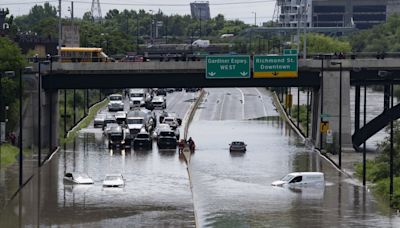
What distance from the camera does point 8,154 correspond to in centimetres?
5119

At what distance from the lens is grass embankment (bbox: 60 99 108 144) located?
3181 inches

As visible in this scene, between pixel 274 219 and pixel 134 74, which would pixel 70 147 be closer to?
pixel 134 74

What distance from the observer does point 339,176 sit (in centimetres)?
6062

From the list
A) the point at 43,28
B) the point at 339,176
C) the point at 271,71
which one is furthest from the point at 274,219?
the point at 43,28

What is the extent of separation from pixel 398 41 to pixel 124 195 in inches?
5756

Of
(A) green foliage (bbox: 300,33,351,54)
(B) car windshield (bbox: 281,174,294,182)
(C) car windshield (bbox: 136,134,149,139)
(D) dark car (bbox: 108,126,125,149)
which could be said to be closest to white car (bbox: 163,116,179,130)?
(D) dark car (bbox: 108,126,125,149)

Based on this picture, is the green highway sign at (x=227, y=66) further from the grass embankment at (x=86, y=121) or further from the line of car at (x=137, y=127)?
the grass embankment at (x=86, y=121)

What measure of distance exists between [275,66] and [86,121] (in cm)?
2379

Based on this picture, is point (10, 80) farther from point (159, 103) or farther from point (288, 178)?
point (159, 103)

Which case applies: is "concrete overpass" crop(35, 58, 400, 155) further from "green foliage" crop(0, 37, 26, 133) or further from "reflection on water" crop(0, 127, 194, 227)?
"green foliage" crop(0, 37, 26, 133)

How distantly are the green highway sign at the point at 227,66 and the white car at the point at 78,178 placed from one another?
702 inches

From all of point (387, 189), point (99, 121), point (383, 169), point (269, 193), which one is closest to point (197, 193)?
point (269, 193)

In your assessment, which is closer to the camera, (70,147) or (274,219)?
(274,219)

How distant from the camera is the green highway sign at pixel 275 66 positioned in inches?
2916
